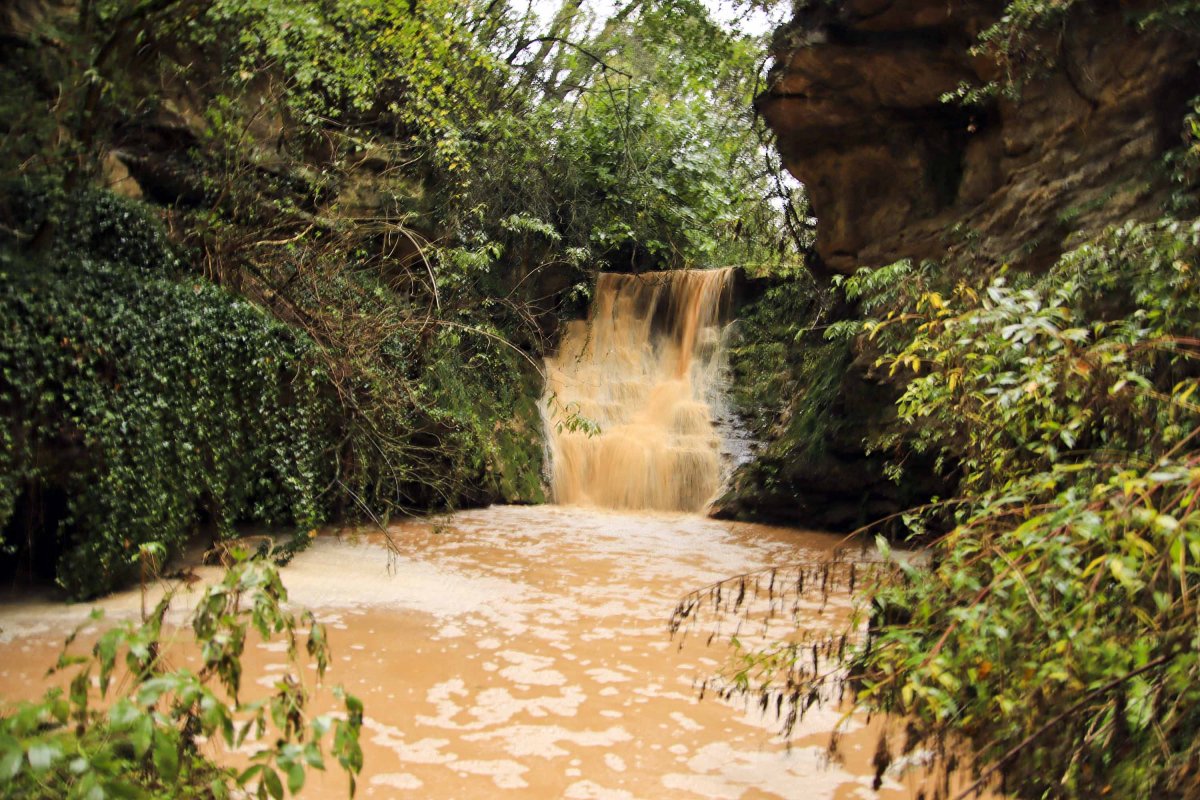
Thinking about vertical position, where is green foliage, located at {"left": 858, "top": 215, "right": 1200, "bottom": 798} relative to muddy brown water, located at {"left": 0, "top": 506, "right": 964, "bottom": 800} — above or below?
above

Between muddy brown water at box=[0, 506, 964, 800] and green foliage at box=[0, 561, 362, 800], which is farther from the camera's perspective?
muddy brown water at box=[0, 506, 964, 800]

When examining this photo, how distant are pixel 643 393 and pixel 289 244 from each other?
6.63 metres

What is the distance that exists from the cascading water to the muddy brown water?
331 cm

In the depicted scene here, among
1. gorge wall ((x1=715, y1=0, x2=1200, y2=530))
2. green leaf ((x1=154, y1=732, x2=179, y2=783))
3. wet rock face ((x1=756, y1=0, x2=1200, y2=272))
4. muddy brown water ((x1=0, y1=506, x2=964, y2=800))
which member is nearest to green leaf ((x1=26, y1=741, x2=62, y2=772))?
green leaf ((x1=154, y1=732, x2=179, y2=783))

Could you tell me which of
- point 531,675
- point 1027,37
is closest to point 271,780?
point 531,675

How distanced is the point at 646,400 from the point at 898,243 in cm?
539

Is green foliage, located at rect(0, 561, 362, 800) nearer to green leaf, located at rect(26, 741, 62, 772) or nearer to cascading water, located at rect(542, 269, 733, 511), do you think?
green leaf, located at rect(26, 741, 62, 772)

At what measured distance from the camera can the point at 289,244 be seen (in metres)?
9.06

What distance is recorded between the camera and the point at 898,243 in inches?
378

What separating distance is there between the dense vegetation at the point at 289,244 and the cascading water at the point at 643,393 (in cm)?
57

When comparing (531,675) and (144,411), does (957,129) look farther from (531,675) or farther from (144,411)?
(144,411)

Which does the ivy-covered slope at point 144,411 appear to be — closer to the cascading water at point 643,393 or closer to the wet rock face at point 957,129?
the cascading water at point 643,393

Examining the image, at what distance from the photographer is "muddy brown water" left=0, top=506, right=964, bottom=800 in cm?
377

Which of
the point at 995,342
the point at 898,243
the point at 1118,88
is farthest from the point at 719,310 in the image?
the point at 995,342
